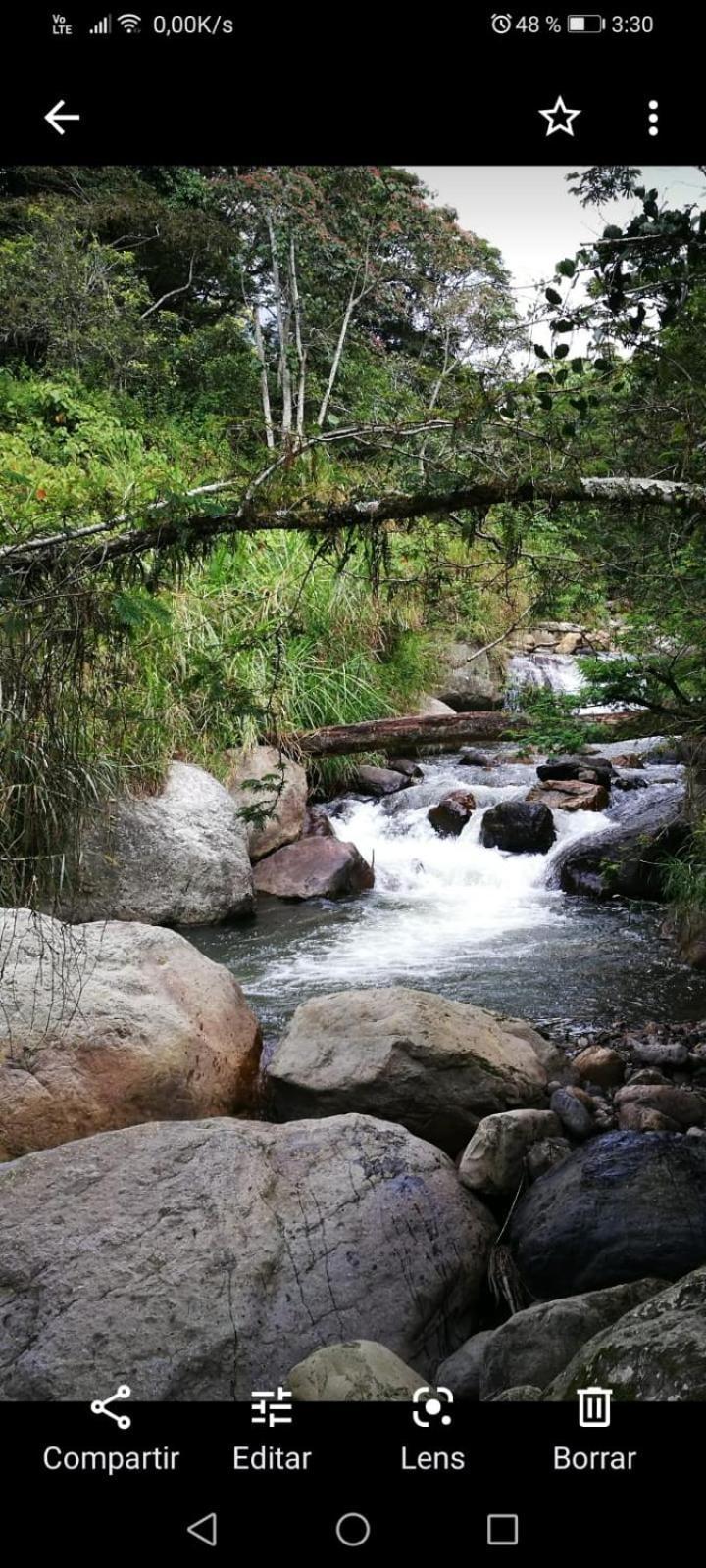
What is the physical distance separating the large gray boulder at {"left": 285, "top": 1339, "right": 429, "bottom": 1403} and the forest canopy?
4.22 ft

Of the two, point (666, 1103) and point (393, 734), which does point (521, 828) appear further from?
point (666, 1103)

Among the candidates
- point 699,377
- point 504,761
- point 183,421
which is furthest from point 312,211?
point 699,377

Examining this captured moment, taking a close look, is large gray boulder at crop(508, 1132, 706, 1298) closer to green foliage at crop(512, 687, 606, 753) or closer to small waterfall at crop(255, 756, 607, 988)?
green foliage at crop(512, 687, 606, 753)

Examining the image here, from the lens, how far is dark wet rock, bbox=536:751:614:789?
9812mm

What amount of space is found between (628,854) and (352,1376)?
595 centimetres

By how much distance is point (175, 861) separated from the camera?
7.41m

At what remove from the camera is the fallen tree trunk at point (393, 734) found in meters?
9.18

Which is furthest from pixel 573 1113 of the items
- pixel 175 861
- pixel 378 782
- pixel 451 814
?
pixel 378 782

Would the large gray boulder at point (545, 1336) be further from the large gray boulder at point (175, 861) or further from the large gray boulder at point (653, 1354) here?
the large gray boulder at point (175, 861)
